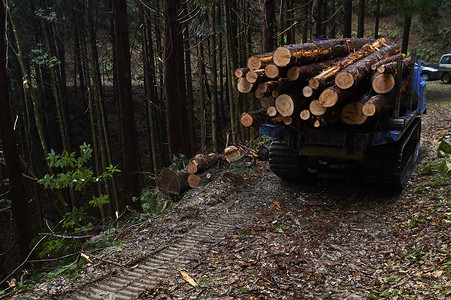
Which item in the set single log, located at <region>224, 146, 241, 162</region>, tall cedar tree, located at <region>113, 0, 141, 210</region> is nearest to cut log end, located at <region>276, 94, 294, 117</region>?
single log, located at <region>224, 146, 241, 162</region>

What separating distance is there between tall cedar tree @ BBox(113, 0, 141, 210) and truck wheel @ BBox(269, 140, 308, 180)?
14.6 feet

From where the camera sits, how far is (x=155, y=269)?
4.66m

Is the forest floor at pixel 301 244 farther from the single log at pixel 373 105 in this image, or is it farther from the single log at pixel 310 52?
the single log at pixel 310 52

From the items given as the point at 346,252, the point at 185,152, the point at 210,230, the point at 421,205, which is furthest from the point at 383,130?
the point at 185,152

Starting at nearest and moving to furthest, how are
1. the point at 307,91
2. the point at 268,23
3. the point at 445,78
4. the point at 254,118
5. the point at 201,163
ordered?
the point at 307,91 < the point at 254,118 < the point at 201,163 < the point at 268,23 < the point at 445,78

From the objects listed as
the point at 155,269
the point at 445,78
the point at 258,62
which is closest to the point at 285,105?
the point at 258,62

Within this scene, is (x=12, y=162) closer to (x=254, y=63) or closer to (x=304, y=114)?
(x=254, y=63)

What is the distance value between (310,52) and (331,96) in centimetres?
121

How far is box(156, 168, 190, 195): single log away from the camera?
28.2ft

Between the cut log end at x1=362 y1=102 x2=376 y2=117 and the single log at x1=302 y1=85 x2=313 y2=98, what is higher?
the single log at x1=302 y1=85 x2=313 y2=98

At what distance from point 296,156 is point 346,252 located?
2.69 meters

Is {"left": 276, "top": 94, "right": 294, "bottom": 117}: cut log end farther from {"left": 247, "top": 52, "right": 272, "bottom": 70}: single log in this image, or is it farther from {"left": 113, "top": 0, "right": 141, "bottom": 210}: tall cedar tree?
{"left": 113, "top": 0, "right": 141, "bottom": 210}: tall cedar tree

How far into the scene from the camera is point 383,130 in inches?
240

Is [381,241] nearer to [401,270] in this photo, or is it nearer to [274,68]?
[401,270]
